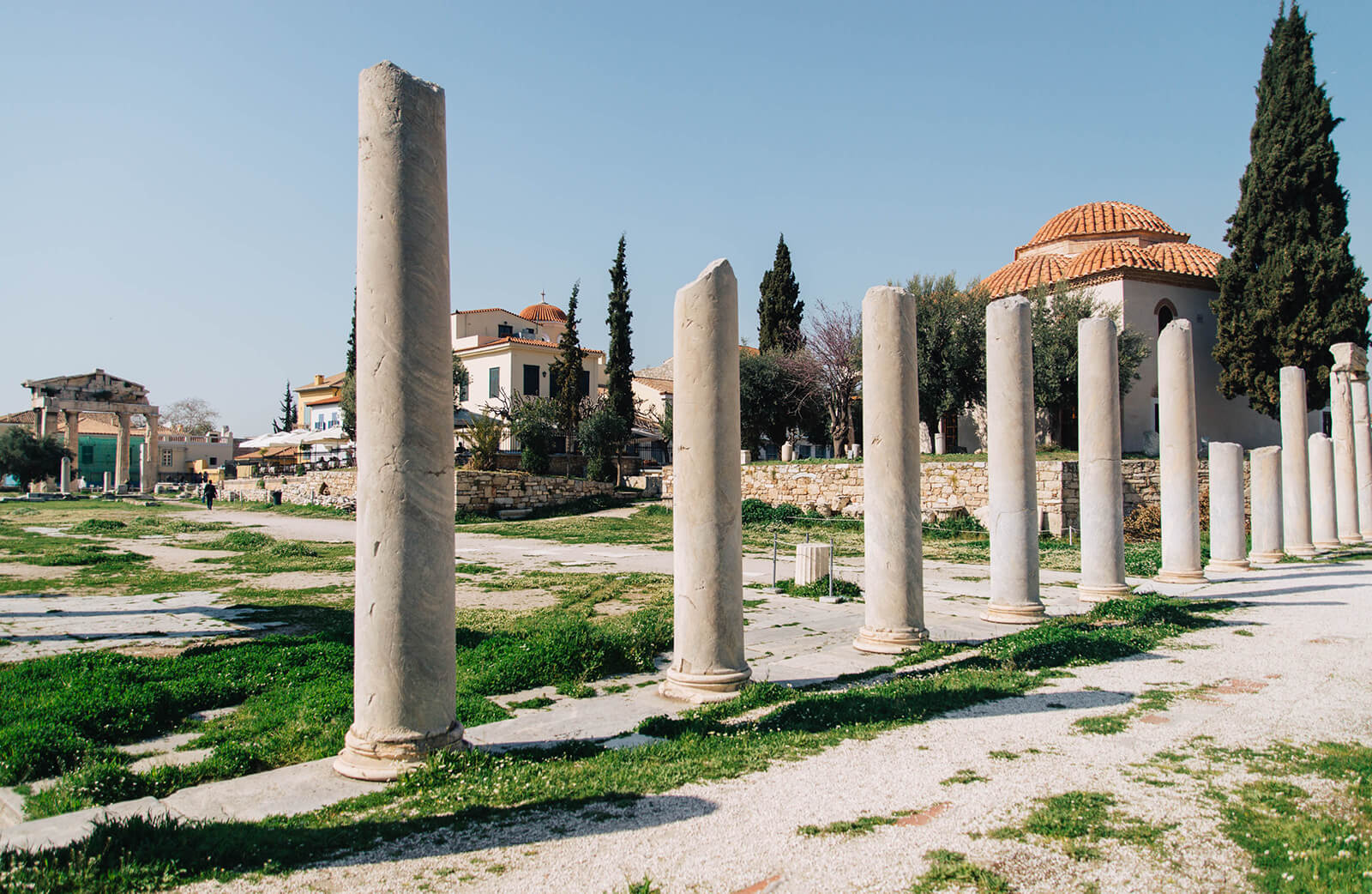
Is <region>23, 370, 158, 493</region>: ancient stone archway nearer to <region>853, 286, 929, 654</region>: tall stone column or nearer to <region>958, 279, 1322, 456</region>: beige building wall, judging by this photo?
<region>958, 279, 1322, 456</region>: beige building wall

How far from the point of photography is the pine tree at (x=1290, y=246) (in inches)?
1078

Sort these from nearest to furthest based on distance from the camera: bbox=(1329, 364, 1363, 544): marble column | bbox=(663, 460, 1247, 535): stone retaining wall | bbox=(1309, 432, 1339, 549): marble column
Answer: bbox=(1309, 432, 1339, 549): marble column → bbox=(1329, 364, 1363, 544): marble column → bbox=(663, 460, 1247, 535): stone retaining wall

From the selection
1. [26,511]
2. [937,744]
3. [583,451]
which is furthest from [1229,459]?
[26,511]

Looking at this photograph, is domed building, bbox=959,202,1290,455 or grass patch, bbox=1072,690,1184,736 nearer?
grass patch, bbox=1072,690,1184,736

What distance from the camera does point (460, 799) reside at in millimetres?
4266

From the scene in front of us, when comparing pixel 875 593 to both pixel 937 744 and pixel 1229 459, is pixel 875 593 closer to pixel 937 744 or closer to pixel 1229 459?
pixel 937 744

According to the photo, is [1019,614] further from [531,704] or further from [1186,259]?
[1186,259]

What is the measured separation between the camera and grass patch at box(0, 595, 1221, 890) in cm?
342

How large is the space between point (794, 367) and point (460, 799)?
31189 millimetres

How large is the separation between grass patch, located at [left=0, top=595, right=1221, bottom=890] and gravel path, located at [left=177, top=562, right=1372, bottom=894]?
0.16 metres

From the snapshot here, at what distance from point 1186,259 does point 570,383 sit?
24.0 metres

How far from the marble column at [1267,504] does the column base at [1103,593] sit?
22.6ft

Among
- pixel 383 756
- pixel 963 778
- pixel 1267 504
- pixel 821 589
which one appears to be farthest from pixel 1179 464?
pixel 383 756

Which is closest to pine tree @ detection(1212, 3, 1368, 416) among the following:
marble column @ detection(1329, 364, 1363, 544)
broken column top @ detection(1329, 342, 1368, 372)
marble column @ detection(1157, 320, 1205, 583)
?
broken column top @ detection(1329, 342, 1368, 372)
